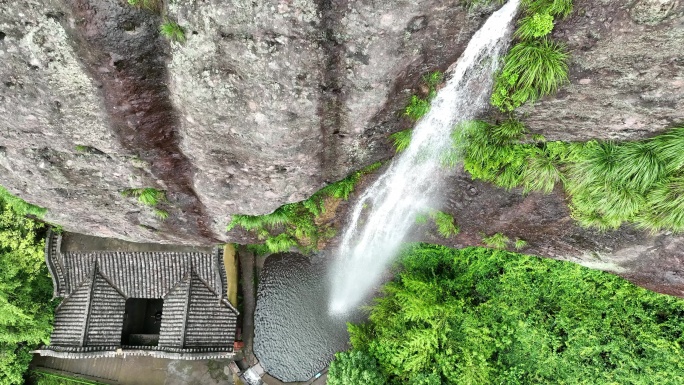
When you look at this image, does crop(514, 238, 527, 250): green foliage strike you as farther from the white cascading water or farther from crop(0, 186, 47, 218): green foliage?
crop(0, 186, 47, 218): green foliage

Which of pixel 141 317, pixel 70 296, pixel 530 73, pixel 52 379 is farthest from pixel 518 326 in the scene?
pixel 52 379

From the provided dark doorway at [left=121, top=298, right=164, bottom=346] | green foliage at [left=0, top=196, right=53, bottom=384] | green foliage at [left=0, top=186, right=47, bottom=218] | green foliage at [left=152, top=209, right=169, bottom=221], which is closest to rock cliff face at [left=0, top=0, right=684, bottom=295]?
A: green foliage at [left=152, top=209, right=169, bottom=221]

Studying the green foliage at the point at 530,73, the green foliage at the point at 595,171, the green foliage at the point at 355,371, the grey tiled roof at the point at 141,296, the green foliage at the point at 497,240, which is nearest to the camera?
the green foliage at the point at 530,73

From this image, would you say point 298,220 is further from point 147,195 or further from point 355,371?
point 355,371

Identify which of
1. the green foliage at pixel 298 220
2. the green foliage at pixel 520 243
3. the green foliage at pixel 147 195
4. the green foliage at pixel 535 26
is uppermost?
the green foliage at pixel 535 26

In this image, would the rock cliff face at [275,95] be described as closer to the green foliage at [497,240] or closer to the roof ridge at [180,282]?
the green foliage at [497,240]

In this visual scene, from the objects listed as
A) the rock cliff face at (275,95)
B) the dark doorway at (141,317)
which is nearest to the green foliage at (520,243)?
the rock cliff face at (275,95)

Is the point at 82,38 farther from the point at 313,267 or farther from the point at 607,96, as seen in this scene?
the point at 313,267

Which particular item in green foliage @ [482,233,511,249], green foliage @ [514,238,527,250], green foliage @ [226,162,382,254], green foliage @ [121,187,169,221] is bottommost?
green foliage @ [514,238,527,250]
